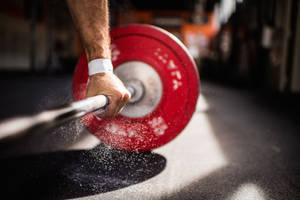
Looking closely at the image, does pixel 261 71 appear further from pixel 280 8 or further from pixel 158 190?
pixel 158 190

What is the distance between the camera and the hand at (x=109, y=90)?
0.87 m

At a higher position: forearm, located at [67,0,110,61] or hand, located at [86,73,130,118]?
forearm, located at [67,0,110,61]

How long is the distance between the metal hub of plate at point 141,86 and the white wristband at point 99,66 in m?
0.34

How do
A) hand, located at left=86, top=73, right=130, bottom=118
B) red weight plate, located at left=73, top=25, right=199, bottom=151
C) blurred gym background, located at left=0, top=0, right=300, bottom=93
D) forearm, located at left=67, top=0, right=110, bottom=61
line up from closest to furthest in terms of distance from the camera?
hand, located at left=86, top=73, right=130, bottom=118 → forearm, located at left=67, top=0, right=110, bottom=61 → red weight plate, located at left=73, top=25, right=199, bottom=151 → blurred gym background, located at left=0, top=0, right=300, bottom=93

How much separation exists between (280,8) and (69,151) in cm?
419

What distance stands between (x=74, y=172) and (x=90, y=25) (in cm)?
51

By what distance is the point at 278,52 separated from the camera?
173 inches

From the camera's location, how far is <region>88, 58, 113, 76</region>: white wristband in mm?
941

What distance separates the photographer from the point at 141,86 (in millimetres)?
1318

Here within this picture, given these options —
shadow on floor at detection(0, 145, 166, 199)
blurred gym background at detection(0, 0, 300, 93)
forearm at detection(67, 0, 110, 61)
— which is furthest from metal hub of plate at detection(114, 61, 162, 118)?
blurred gym background at detection(0, 0, 300, 93)

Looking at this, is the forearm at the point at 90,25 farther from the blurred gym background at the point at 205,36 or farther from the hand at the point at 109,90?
the blurred gym background at the point at 205,36

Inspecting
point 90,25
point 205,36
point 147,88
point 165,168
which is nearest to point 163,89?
point 147,88

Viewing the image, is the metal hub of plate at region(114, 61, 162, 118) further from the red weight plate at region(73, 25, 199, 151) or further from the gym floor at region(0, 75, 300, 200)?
the gym floor at region(0, 75, 300, 200)

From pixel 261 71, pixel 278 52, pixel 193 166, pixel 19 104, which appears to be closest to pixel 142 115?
pixel 193 166
